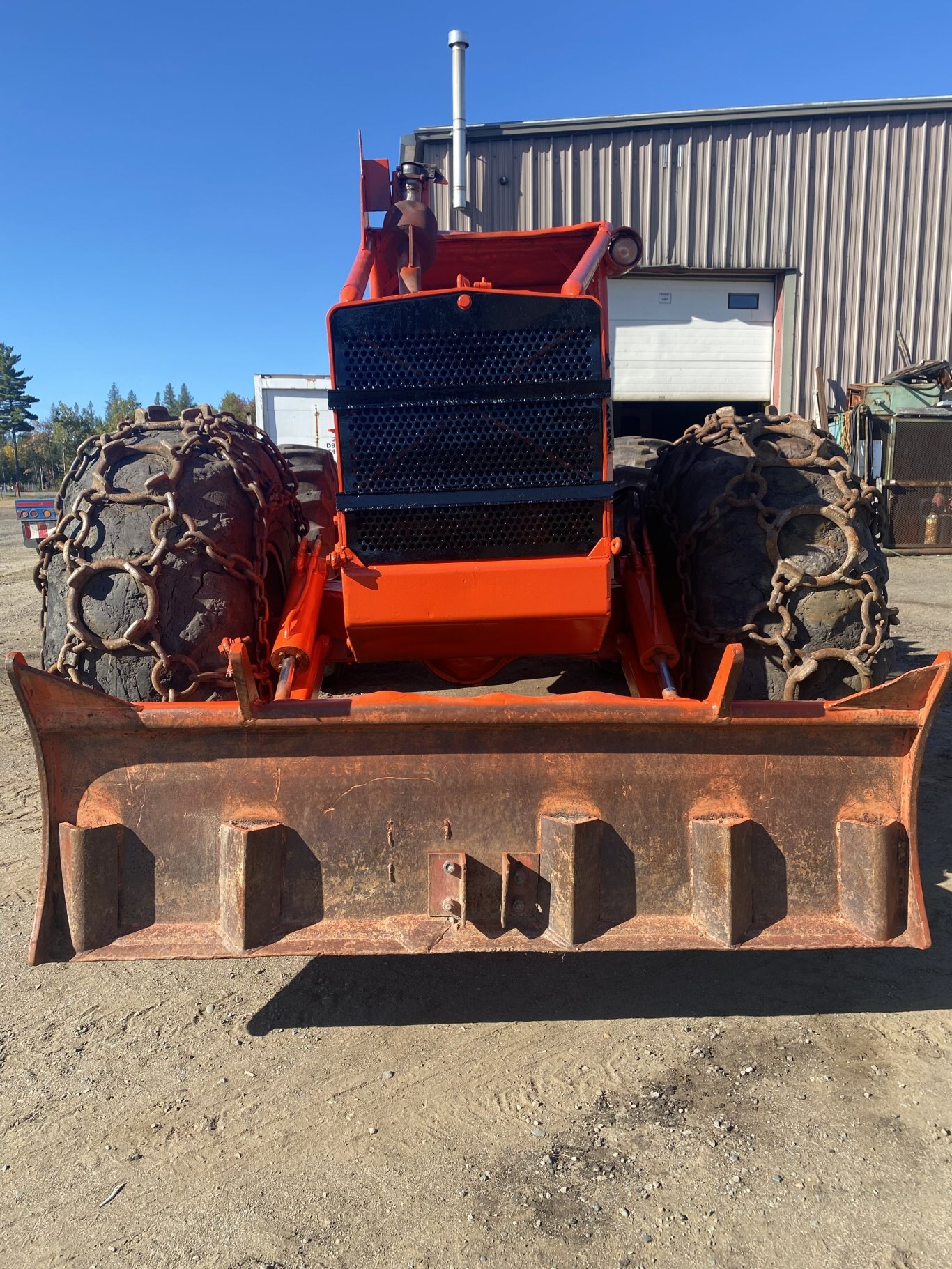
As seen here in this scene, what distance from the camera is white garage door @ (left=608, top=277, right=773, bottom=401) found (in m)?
13.9

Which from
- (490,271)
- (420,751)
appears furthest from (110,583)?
(490,271)

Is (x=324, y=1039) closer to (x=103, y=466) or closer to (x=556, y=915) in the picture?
(x=556, y=915)

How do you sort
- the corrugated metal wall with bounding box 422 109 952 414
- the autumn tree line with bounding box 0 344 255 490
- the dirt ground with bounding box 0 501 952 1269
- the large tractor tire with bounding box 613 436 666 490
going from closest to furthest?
the dirt ground with bounding box 0 501 952 1269 → the large tractor tire with bounding box 613 436 666 490 → the corrugated metal wall with bounding box 422 109 952 414 → the autumn tree line with bounding box 0 344 255 490

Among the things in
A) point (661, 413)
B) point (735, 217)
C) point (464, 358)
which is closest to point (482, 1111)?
point (464, 358)

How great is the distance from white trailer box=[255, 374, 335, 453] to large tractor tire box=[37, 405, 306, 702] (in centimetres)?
920

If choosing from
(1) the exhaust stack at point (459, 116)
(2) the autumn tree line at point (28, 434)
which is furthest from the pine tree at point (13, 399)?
(1) the exhaust stack at point (459, 116)

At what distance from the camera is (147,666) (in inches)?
115

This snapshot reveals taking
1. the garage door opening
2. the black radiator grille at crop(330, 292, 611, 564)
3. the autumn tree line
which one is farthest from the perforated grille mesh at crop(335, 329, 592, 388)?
the autumn tree line

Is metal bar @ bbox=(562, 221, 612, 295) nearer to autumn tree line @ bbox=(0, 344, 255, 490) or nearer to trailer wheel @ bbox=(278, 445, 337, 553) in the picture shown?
trailer wheel @ bbox=(278, 445, 337, 553)

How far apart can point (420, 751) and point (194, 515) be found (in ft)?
3.97

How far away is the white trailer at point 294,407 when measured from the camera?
40.4 feet

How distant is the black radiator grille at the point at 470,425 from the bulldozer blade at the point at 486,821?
0.70 meters

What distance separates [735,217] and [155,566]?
14.1m

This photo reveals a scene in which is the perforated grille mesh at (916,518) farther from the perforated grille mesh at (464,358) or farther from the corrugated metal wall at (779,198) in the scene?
the perforated grille mesh at (464,358)
